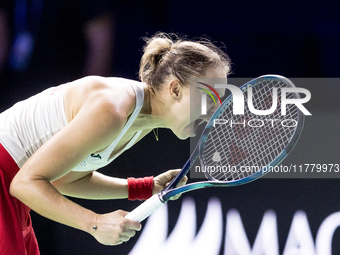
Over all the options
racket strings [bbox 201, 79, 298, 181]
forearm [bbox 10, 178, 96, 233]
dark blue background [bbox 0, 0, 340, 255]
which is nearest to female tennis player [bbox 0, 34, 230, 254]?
forearm [bbox 10, 178, 96, 233]

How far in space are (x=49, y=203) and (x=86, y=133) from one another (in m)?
0.17

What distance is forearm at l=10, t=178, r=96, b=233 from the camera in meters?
1.11

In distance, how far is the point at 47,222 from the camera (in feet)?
8.36

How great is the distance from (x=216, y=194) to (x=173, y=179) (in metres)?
1.04

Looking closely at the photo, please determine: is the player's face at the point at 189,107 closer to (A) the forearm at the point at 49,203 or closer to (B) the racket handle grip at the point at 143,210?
(B) the racket handle grip at the point at 143,210

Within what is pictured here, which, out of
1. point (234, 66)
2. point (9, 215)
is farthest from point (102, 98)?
point (234, 66)

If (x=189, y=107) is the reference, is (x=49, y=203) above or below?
below

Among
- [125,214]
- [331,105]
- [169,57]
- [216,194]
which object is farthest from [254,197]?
[125,214]

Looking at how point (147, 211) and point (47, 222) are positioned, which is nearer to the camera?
point (147, 211)

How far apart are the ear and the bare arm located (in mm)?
260

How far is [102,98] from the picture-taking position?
3.86ft

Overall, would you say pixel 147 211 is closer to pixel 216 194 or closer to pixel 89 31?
pixel 216 194

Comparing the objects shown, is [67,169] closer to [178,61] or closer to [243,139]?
[178,61]

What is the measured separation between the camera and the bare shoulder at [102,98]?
1.16 m
